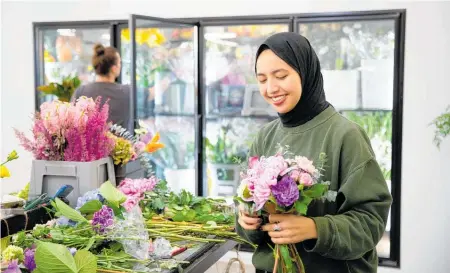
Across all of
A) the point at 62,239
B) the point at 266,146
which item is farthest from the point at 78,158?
the point at 266,146

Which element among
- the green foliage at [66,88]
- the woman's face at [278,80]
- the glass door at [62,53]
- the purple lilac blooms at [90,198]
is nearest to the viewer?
the woman's face at [278,80]

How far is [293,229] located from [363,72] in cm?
305

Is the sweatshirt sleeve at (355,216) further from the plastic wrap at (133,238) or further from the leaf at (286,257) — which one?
the plastic wrap at (133,238)

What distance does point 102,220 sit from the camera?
1.90m

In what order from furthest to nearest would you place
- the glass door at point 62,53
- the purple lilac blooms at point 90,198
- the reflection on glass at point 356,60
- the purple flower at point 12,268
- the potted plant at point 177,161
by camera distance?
the glass door at point 62,53 < the potted plant at point 177,161 < the reflection on glass at point 356,60 < the purple lilac blooms at point 90,198 < the purple flower at point 12,268

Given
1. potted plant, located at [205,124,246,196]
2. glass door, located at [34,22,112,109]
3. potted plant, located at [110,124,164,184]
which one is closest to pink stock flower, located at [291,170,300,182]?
potted plant, located at [110,124,164,184]

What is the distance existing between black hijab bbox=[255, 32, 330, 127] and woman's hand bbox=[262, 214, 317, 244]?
1.17 feet

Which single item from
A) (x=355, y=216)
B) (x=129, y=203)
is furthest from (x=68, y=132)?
(x=355, y=216)

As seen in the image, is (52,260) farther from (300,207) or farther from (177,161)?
(177,161)

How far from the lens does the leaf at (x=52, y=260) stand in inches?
62.2

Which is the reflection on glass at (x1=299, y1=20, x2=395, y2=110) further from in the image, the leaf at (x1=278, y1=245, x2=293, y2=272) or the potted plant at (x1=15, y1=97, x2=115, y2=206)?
the leaf at (x1=278, y1=245, x2=293, y2=272)

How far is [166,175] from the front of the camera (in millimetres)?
4867

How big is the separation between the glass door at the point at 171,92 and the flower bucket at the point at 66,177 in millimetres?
1937

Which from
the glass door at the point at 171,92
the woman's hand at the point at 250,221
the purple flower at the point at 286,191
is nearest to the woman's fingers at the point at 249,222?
the woman's hand at the point at 250,221
